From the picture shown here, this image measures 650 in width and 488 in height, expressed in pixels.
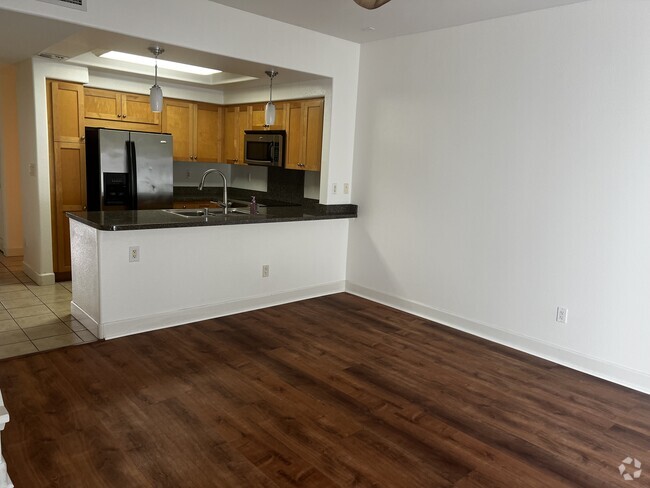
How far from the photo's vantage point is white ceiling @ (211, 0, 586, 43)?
366cm

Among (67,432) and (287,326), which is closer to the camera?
(67,432)

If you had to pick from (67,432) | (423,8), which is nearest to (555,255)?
(423,8)

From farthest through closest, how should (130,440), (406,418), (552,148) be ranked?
1. (552,148)
2. (406,418)
3. (130,440)

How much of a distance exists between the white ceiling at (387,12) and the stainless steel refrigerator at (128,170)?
2155 millimetres

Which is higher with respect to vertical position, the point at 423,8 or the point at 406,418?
the point at 423,8

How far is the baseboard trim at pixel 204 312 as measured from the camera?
151 inches

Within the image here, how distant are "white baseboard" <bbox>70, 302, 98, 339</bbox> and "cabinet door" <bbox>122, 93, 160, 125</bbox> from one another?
2533mm

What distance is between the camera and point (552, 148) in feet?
12.2

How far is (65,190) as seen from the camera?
210 inches

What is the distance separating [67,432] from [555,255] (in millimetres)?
3432

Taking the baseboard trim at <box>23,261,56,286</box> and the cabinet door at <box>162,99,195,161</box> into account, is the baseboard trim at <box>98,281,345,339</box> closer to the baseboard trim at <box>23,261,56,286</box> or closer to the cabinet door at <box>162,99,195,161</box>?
the baseboard trim at <box>23,261,56,286</box>

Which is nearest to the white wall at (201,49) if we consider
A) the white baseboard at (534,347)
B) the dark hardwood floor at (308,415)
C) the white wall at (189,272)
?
the white wall at (189,272)

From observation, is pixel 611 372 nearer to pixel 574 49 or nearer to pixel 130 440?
pixel 574 49

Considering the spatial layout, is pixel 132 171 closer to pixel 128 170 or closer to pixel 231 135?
pixel 128 170
